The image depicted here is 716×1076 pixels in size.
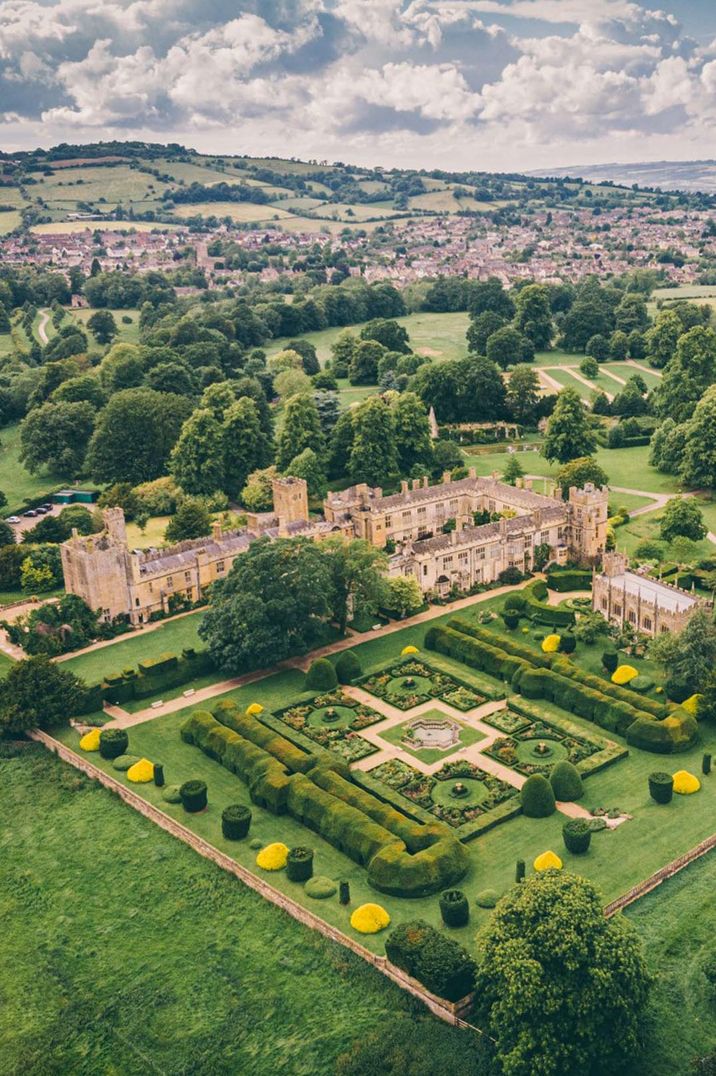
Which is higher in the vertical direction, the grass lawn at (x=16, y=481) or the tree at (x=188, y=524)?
the tree at (x=188, y=524)

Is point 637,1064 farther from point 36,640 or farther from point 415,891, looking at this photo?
point 36,640

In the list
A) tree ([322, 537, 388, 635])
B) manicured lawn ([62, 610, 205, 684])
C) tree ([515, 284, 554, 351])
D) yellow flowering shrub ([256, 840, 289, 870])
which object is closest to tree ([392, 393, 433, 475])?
tree ([322, 537, 388, 635])

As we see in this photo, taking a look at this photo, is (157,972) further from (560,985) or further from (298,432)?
(298,432)

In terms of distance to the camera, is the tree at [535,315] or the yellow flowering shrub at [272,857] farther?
the tree at [535,315]

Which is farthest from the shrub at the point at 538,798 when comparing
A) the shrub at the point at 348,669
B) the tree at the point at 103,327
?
the tree at the point at 103,327

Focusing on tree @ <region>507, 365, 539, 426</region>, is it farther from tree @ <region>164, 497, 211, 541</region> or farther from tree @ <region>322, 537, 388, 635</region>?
tree @ <region>322, 537, 388, 635</region>

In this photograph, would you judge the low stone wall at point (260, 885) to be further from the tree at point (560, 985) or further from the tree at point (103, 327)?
the tree at point (103, 327)
